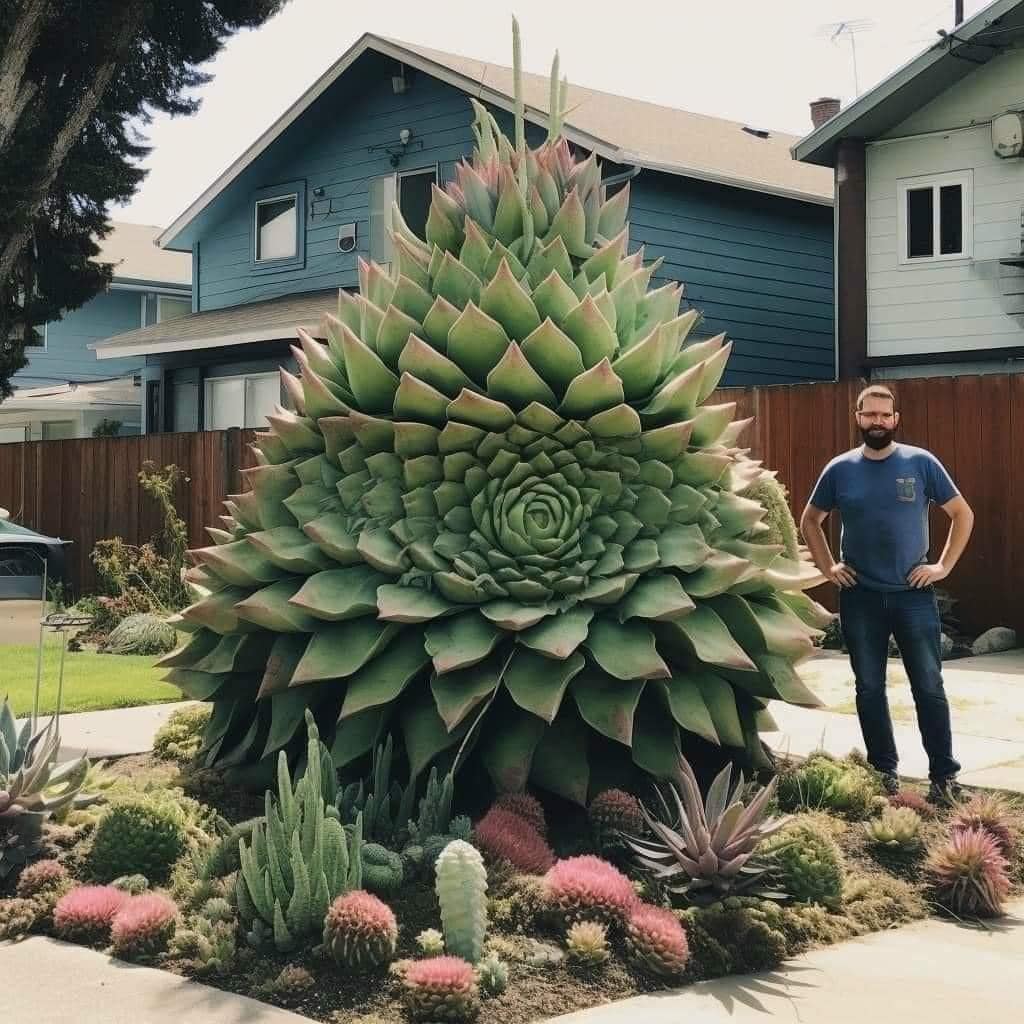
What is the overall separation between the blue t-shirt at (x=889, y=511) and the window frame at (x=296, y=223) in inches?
717

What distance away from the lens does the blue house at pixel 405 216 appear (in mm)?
20797

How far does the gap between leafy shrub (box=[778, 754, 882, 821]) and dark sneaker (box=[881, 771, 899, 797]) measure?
315 millimetres

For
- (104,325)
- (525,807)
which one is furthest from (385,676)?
(104,325)

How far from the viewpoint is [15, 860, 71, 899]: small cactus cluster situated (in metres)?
4.74

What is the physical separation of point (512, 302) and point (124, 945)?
2.63 metres

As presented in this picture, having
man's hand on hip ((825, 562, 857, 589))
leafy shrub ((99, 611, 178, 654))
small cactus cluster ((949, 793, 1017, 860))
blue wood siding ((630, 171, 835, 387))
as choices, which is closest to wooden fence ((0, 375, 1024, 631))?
leafy shrub ((99, 611, 178, 654))

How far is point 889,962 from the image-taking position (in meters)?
4.23

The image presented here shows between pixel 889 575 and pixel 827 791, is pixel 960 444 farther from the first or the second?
pixel 827 791

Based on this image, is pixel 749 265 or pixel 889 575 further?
pixel 749 265

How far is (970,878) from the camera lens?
4785 millimetres

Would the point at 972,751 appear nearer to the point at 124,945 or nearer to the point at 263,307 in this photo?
the point at 124,945

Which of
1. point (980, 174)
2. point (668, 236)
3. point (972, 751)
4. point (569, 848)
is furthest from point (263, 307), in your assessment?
point (569, 848)

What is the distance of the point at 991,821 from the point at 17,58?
1674 cm

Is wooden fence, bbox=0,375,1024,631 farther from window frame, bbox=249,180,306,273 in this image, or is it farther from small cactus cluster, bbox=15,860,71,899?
small cactus cluster, bbox=15,860,71,899
